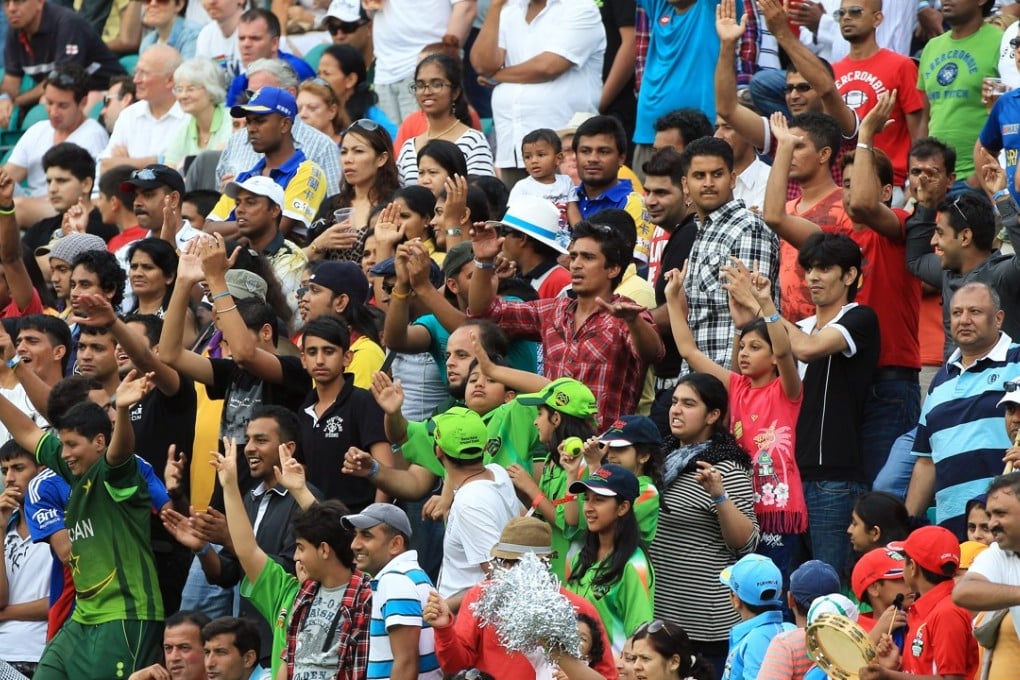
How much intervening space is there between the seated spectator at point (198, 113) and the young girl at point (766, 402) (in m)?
6.18

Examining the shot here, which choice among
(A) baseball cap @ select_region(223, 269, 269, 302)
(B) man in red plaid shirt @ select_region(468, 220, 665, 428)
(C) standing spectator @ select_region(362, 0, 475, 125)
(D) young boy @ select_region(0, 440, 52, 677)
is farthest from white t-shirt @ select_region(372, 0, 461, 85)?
(D) young boy @ select_region(0, 440, 52, 677)

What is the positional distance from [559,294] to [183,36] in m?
8.79

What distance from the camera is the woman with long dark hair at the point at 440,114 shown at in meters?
12.8

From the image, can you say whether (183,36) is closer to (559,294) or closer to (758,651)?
(559,294)

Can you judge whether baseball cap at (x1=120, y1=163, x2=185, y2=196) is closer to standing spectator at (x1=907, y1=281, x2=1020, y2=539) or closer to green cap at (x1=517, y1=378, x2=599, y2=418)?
green cap at (x1=517, y1=378, x2=599, y2=418)

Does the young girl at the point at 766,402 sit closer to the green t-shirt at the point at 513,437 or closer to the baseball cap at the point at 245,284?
the green t-shirt at the point at 513,437

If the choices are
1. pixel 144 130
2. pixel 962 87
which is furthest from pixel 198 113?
pixel 962 87

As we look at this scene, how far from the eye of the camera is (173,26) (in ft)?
59.0

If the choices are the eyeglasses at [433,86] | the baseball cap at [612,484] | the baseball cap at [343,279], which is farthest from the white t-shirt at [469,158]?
the baseball cap at [612,484]

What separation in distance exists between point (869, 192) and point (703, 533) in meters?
2.47

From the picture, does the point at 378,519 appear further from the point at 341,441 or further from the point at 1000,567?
the point at 1000,567

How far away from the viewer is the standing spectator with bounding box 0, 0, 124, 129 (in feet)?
57.7

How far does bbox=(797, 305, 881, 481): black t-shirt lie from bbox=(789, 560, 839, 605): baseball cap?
151cm

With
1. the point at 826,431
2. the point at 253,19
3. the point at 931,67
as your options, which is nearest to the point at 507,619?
the point at 826,431
